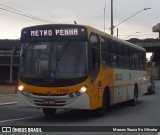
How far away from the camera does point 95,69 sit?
16203 mm

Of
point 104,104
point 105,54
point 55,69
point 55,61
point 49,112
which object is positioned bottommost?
point 49,112

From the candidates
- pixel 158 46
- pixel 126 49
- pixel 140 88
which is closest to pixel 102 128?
pixel 126 49

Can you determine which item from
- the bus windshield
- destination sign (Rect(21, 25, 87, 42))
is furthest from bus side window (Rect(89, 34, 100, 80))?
destination sign (Rect(21, 25, 87, 42))

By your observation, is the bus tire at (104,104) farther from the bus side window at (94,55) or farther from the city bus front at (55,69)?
the city bus front at (55,69)

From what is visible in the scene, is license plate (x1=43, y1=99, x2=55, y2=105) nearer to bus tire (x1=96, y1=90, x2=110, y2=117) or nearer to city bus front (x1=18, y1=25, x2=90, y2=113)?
city bus front (x1=18, y1=25, x2=90, y2=113)

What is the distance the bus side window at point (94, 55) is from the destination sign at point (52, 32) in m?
0.57

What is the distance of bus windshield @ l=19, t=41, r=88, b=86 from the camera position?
50.4 feet

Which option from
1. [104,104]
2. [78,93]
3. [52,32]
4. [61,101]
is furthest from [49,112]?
[52,32]

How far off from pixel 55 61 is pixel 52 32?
3.96 ft

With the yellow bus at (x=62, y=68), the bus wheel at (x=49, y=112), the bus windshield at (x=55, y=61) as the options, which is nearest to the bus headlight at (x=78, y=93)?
the yellow bus at (x=62, y=68)

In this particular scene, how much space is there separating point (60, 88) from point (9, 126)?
2415 mm

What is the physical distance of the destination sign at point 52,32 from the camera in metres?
15.9

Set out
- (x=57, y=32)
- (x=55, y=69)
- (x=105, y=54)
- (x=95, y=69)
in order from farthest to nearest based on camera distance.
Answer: (x=105, y=54) < (x=95, y=69) < (x=57, y=32) < (x=55, y=69)

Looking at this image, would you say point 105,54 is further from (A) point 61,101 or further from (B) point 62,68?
(A) point 61,101
